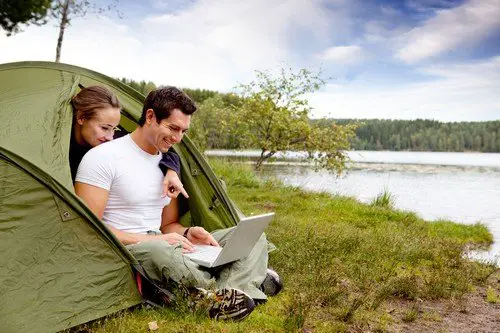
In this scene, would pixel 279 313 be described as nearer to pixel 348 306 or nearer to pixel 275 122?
pixel 348 306

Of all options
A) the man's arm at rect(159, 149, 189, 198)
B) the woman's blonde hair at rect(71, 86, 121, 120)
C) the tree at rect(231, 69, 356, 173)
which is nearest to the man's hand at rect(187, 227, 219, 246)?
the man's arm at rect(159, 149, 189, 198)

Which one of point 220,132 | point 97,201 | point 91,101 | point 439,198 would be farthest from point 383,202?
point 97,201

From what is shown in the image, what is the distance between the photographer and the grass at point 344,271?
13.2 feet

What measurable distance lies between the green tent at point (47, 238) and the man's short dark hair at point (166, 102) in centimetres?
65

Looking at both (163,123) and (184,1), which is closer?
(163,123)

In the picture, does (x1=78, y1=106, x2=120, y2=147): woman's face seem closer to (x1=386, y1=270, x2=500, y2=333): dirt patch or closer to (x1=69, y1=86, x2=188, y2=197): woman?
(x1=69, y1=86, x2=188, y2=197): woman

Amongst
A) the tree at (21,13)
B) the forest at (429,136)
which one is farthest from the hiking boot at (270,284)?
the forest at (429,136)

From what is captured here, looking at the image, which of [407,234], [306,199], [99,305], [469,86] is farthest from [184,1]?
[469,86]

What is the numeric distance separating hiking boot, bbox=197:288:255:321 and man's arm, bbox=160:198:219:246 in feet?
2.39

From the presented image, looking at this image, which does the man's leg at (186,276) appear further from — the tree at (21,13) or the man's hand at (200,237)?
the tree at (21,13)

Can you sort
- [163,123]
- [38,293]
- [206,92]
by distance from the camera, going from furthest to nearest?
[206,92], [163,123], [38,293]

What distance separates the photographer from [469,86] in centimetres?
2564

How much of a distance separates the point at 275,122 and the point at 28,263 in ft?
45.3

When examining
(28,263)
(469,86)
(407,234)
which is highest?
(469,86)
